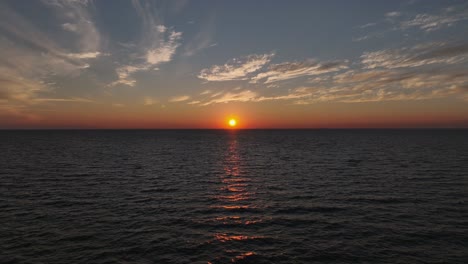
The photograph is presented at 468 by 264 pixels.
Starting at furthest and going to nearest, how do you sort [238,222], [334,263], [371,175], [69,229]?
1. [371,175]
2. [238,222]
3. [69,229]
4. [334,263]

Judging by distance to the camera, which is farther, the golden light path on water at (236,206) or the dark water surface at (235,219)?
the golden light path on water at (236,206)

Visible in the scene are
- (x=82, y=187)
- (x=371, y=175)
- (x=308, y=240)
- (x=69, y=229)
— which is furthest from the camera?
(x=371, y=175)

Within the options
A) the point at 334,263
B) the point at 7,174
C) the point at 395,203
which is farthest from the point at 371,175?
the point at 7,174

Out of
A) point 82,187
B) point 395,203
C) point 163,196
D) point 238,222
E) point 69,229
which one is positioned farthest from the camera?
point 82,187

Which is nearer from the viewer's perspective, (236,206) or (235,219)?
(235,219)

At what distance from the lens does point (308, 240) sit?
→ 75.4ft

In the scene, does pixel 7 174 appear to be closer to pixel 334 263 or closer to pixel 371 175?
pixel 334 263

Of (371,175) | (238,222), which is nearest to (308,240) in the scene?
(238,222)

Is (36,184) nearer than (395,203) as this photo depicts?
No

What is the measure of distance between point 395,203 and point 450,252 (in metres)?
13.0

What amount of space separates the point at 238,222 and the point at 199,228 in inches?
157

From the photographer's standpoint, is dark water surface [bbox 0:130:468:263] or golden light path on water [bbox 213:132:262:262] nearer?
dark water surface [bbox 0:130:468:263]

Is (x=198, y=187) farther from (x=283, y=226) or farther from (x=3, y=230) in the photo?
(x=3, y=230)

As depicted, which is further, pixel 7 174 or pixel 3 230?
pixel 7 174
